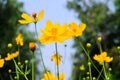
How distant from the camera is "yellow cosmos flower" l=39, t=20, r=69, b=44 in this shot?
5.20 ft

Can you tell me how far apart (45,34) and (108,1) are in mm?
29222

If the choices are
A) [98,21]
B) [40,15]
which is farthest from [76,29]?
[98,21]

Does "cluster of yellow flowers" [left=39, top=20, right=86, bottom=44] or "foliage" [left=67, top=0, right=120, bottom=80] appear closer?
"cluster of yellow flowers" [left=39, top=20, right=86, bottom=44]

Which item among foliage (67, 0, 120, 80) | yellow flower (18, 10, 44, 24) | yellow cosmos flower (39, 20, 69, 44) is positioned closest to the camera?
yellow cosmos flower (39, 20, 69, 44)

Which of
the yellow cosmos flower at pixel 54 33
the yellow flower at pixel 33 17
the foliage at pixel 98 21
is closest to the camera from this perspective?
the yellow cosmos flower at pixel 54 33

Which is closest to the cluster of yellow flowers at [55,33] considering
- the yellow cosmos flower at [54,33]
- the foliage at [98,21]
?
the yellow cosmos flower at [54,33]

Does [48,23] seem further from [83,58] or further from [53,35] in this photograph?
[83,58]

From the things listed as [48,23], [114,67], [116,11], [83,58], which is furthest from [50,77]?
[116,11]

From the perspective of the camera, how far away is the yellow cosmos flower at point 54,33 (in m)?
1.59

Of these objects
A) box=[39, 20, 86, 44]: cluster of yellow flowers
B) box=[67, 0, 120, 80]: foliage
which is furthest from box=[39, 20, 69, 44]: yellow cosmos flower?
box=[67, 0, 120, 80]: foliage

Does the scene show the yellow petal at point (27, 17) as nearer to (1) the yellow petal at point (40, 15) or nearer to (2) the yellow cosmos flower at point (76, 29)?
(1) the yellow petal at point (40, 15)

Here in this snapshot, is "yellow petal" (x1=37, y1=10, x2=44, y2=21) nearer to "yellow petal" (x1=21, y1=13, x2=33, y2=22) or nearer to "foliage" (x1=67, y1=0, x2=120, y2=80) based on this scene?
"yellow petal" (x1=21, y1=13, x2=33, y2=22)

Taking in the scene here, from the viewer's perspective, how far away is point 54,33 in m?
1.64

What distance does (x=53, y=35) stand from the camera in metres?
1.62
